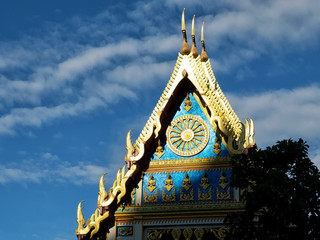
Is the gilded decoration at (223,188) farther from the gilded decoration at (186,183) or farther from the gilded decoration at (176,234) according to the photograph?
the gilded decoration at (176,234)

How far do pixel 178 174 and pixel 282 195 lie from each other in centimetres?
511

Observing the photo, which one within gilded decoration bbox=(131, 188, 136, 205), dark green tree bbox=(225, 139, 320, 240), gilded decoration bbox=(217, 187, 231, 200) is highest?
gilded decoration bbox=(131, 188, 136, 205)

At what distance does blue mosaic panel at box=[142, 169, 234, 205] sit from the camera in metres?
19.8

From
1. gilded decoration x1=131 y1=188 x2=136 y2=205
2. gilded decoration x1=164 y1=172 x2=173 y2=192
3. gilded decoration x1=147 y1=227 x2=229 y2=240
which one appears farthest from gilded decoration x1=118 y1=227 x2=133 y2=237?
gilded decoration x1=164 y1=172 x2=173 y2=192

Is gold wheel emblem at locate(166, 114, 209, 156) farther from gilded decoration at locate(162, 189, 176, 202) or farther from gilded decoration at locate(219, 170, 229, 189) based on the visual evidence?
gilded decoration at locate(162, 189, 176, 202)

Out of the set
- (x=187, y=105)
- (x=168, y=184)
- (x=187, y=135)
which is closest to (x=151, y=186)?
(x=168, y=184)

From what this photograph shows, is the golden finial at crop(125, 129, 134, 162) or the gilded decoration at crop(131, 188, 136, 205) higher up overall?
the golden finial at crop(125, 129, 134, 162)

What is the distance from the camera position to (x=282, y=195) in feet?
52.6

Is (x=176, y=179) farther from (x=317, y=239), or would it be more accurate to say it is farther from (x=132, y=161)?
(x=317, y=239)

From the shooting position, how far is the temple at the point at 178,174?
64.8ft

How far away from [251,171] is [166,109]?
5.39 metres

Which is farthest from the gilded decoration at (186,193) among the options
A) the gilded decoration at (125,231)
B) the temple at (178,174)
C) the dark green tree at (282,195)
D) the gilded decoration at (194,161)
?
the dark green tree at (282,195)

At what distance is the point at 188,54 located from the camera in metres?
22.1

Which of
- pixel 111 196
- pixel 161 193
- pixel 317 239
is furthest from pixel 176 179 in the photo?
pixel 317 239
